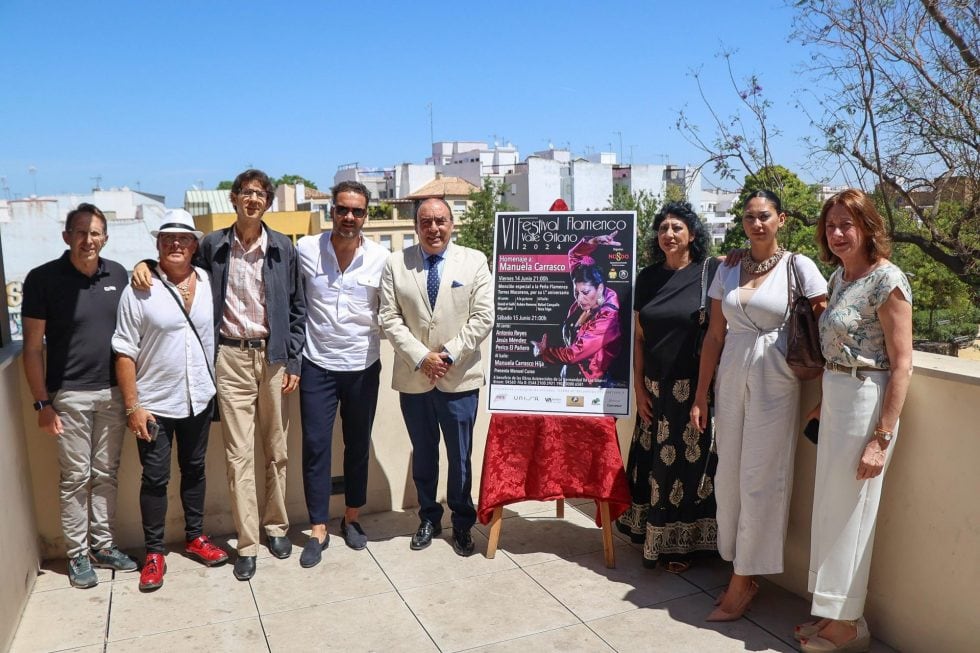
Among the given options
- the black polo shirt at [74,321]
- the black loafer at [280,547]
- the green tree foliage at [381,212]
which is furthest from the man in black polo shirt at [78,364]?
the green tree foliage at [381,212]

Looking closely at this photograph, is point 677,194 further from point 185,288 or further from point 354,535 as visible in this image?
point 185,288

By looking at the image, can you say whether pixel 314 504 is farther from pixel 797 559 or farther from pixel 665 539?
pixel 797 559

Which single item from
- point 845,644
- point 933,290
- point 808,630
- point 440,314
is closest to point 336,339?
point 440,314

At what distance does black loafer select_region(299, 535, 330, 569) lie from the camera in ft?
11.3

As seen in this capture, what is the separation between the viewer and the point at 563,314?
357 cm

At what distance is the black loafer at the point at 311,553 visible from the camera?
3.45 metres

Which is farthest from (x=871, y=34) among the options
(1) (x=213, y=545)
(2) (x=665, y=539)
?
(1) (x=213, y=545)

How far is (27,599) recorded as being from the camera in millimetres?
3094

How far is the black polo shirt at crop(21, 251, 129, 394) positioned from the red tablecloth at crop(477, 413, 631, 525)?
68.4 inches

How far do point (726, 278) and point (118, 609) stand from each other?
2.79 meters

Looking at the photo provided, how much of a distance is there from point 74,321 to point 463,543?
1.99 meters

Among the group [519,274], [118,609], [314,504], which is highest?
[519,274]

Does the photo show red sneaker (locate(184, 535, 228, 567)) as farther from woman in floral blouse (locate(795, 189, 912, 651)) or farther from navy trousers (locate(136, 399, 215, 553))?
woman in floral blouse (locate(795, 189, 912, 651))

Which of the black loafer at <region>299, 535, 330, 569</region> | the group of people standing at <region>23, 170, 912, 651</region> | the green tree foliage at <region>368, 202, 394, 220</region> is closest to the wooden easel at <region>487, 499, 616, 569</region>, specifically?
the group of people standing at <region>23, 170, 912, 651</region>
